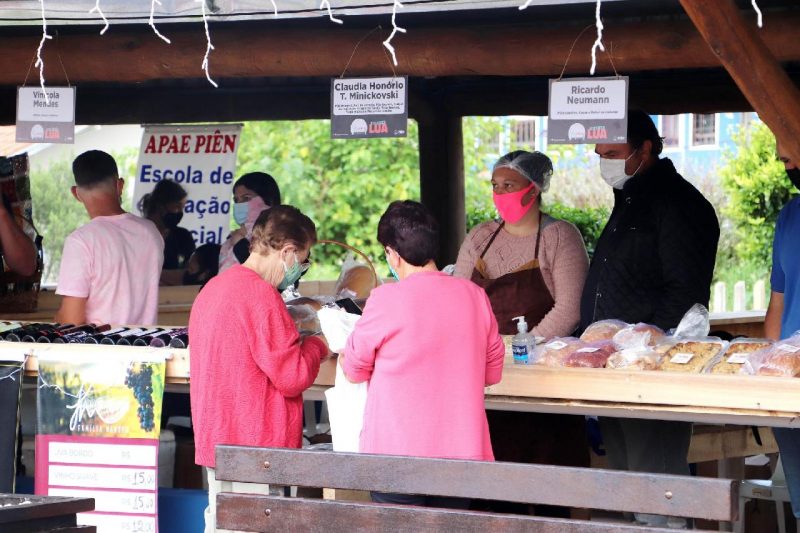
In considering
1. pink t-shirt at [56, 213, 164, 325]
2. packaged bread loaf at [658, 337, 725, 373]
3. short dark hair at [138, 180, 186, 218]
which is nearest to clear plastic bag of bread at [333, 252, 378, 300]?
pink t-shirt at [56, 213, 164, 325]

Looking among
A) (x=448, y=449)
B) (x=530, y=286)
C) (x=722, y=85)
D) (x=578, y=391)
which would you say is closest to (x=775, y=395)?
(x=578, y=391)

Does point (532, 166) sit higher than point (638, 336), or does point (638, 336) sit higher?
point (532, 166)

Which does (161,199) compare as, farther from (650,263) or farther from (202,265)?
(650,263)

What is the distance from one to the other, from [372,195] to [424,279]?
50.9 feet

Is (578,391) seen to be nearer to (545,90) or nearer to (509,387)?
(509,387)

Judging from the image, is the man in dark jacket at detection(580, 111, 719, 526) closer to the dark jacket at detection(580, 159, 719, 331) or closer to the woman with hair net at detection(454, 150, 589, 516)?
the dark jacket at detection(580, 159, 719, 331)

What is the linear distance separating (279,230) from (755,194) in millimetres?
12144

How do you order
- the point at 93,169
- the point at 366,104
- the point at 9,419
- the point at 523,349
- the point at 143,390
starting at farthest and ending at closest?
the point at 366,104, the point at 93,169, the point at 9,419, the point at 143,390, the point at 523,349

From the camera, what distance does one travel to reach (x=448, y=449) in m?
3.38

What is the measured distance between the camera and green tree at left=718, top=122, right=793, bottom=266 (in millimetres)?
14656

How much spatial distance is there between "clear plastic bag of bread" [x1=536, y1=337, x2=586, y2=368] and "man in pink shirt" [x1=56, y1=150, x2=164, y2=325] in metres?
1.78

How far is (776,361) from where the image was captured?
3.82m

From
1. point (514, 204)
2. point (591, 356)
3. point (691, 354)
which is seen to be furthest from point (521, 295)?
point (691, 354)

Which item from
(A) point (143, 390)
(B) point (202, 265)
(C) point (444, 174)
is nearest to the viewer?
(A) point (143, 390)
